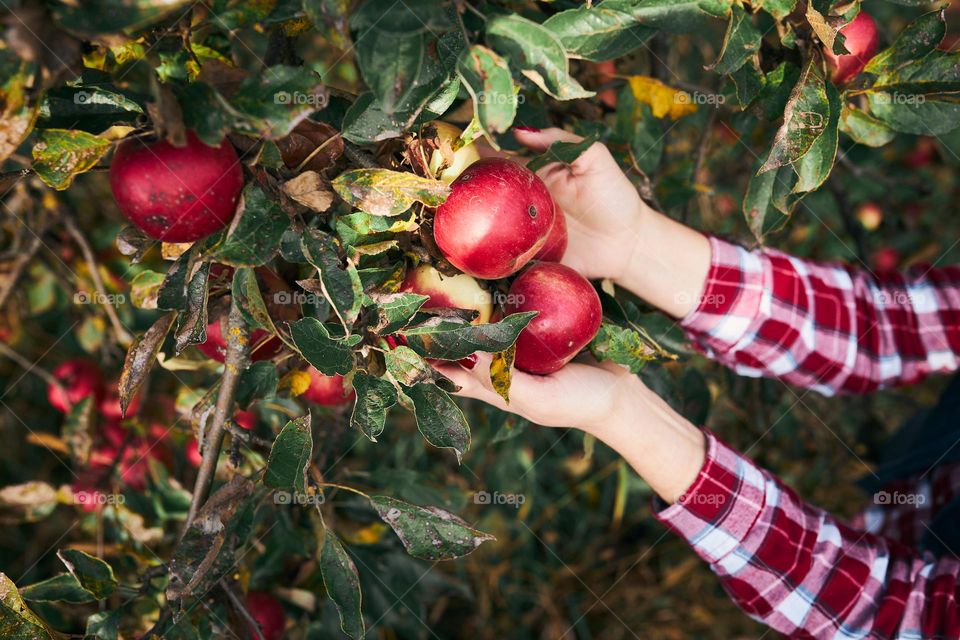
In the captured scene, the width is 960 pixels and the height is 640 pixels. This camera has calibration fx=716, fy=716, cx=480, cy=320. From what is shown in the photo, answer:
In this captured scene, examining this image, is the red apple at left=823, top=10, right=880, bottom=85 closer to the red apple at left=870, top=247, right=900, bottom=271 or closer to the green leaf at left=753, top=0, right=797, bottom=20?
the green leaf at left=753, top=0, right=797, bottom=20

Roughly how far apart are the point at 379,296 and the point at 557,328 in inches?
9.1

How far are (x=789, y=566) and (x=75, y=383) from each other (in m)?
1.49

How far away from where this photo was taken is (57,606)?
Result: 1426mm

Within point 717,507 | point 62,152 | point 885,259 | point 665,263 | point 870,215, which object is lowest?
point 885,259

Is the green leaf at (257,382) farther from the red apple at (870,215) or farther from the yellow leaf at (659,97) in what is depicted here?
the red apple at (870,215)

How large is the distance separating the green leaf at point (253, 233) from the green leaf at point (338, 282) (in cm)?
4

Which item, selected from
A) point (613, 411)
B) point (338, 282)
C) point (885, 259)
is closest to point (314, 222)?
point (338, 282)

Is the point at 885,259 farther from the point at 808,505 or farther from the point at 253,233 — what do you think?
the point at 253,233

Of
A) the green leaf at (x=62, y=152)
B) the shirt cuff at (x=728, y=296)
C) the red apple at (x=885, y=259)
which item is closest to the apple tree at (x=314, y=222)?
the green leaf at (x=62, y=152)

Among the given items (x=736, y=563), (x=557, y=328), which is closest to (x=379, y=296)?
(x=557, y=328)

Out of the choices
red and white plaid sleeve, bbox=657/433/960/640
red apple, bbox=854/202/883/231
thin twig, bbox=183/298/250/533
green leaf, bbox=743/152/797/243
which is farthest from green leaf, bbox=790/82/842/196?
red apple, bbox=854/202/883/231

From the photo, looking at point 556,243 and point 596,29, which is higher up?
point 596,29

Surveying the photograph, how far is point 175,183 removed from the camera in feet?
2.31

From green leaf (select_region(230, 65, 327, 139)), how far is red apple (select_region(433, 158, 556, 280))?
0.22m
